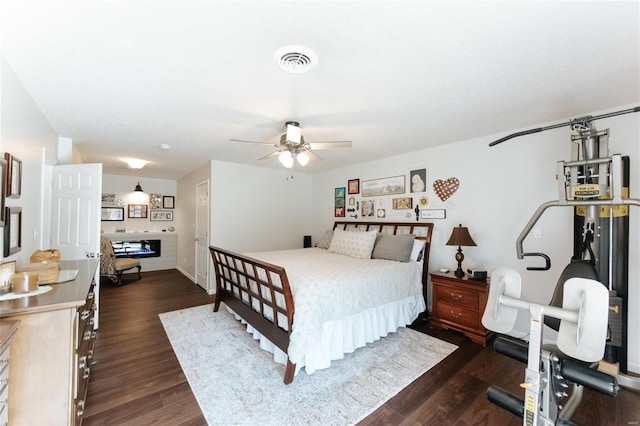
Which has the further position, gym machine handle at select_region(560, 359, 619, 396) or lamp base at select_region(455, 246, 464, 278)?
lamp base at select_region(455, 246, 464, 278)

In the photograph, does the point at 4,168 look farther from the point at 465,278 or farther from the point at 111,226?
the point at 111,226

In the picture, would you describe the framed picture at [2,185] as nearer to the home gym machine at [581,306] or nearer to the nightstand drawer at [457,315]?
the home gym machine at [581,306]

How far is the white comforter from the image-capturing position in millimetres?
2273

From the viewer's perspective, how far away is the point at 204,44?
159 centimetres

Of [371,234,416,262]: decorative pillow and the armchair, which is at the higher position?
[371,234,416,262]: decorative pillow

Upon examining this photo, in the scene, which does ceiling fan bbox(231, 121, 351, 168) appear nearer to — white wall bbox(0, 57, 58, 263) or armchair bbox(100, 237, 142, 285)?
white wall bbox(0, 57, 58, 263)

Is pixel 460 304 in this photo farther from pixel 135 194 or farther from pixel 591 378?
pixel 135 194

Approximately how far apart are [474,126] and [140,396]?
4067 millimetres

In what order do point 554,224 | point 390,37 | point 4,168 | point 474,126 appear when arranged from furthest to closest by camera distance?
point 474,126, point 554,224, point 4,168, point 390,37

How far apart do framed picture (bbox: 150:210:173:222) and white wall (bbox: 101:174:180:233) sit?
0.24ft

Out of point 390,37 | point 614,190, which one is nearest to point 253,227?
point 390,37

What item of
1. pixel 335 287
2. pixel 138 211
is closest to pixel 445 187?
pixel 335 287

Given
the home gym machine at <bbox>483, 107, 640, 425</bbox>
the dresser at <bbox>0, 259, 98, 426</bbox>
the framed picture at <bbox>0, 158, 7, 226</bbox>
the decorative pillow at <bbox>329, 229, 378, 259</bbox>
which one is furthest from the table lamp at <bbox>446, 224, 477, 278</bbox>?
the framed picture at <bbox>0, 158, 7, 226</bbox>

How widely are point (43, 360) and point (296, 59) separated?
7.00 feet
